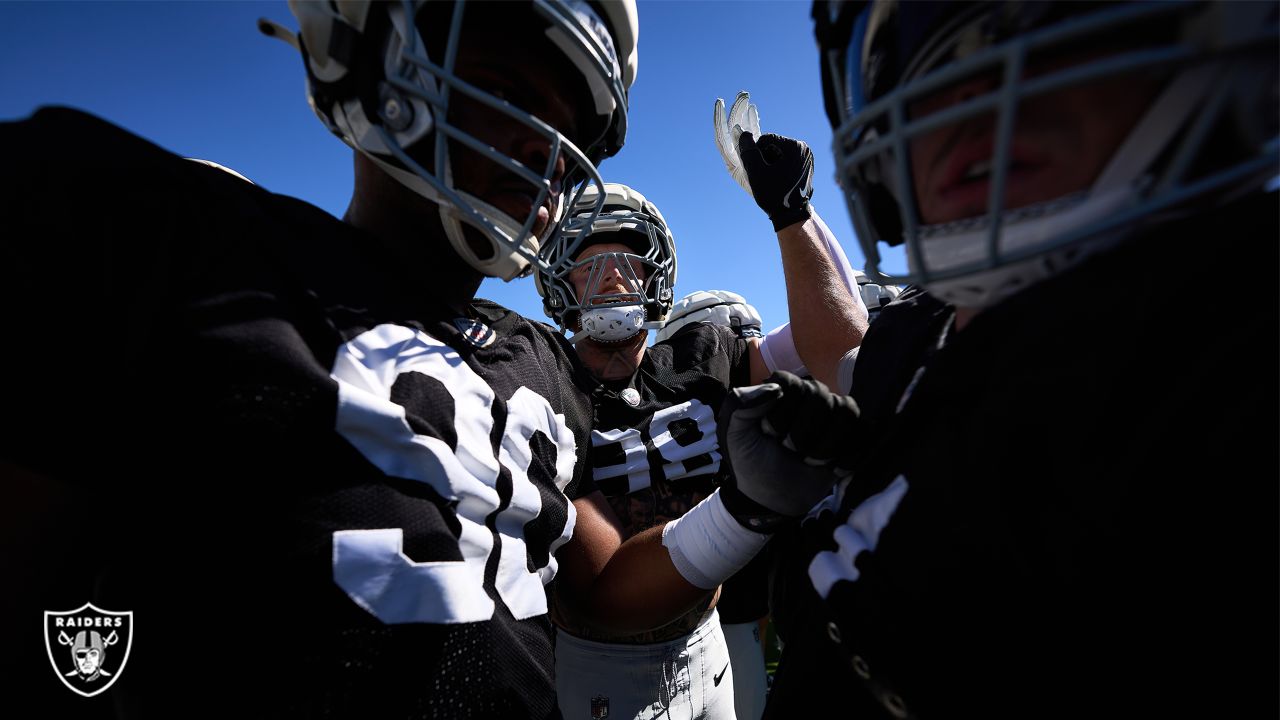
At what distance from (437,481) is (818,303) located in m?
1.78

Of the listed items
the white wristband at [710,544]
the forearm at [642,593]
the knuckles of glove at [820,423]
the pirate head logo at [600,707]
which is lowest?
the pirate head logo at [600,707]

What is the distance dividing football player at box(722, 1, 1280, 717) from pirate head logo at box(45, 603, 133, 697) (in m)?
1.12

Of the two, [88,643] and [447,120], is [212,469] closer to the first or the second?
[88,643]

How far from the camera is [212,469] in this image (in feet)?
3.03

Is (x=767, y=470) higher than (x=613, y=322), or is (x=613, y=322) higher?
(x=613, y=322)

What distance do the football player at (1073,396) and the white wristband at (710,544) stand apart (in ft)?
1.76

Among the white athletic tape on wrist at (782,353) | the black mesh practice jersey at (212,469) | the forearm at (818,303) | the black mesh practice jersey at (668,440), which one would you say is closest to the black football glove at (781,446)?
the black mesh practice jersey at (212,469)

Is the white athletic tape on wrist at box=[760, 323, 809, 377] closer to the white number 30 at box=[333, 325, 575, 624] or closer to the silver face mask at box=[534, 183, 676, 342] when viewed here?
the silver face mask at box=[534, 183, 676, 342]

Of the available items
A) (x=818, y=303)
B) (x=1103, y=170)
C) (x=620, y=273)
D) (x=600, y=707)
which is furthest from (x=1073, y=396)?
(x=620, y=273)

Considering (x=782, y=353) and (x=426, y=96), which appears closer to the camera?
(x=426, y=96)

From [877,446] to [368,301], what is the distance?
3.63ft

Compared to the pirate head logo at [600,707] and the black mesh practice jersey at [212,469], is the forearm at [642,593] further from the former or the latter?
the pirate head logo at [600,707]

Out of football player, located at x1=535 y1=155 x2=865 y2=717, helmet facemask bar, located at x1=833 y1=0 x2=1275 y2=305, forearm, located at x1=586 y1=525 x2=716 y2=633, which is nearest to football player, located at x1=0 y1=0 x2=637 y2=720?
forearm, located at x1=586 y1=525 x2=716 y2=633

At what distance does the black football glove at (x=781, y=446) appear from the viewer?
3.82ft
